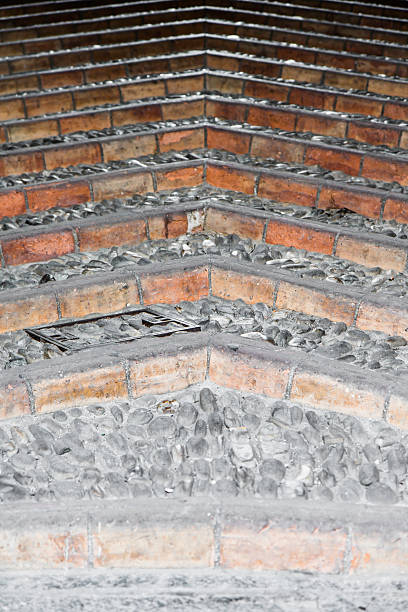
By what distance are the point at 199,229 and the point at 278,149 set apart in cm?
158

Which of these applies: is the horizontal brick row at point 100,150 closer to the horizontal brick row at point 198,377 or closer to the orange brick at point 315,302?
the orange brick at point 315,302

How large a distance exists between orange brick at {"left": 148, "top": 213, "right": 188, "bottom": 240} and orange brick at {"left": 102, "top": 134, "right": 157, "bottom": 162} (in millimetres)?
1640

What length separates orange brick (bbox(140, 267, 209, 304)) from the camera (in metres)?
4.61

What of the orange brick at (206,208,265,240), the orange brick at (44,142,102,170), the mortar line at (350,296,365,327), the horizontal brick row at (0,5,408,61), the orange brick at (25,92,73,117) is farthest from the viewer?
the horizontal brick row at (0,5,408,61)

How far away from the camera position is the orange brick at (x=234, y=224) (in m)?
5.39

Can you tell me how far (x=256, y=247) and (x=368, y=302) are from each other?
47.6 inches

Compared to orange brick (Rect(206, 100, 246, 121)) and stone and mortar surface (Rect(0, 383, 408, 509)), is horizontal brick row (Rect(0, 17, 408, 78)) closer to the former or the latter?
orange brick (Rect(206, 100, 246, 121))

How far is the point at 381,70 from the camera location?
8484 mm

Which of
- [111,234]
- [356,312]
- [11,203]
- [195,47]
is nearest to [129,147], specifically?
[11,203]

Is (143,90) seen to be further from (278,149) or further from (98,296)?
(98,296)

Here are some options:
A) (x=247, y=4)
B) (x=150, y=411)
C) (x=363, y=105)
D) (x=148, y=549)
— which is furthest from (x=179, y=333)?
(x=247, y=4)

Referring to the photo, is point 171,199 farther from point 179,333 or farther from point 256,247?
point 179,333

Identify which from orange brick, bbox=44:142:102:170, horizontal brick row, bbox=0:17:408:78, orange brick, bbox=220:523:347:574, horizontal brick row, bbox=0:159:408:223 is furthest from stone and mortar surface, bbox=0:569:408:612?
horizontal brick row, bbox=0:17:408:78

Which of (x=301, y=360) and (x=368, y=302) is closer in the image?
(x=301, y=360)
